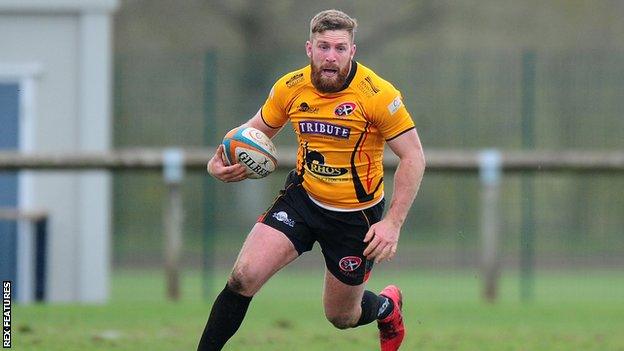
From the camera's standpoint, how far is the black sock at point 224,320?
793 cm

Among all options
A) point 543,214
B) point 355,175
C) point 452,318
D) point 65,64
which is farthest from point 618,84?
point 355,175

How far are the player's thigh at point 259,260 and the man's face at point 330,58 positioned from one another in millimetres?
846

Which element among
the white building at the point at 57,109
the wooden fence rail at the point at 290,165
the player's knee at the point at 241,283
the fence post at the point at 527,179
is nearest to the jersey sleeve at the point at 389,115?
the player's knee at the point at 241,283

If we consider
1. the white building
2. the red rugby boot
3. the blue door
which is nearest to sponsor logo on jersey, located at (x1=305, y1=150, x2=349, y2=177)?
the red rugby boot

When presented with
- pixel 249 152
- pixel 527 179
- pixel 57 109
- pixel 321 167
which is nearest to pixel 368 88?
pixel 321 167

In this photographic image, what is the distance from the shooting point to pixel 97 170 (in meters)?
13.5

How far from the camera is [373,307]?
28.8ft

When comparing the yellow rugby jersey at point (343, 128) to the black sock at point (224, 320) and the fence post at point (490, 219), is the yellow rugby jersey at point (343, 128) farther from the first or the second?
the fence post at point (490, 219)

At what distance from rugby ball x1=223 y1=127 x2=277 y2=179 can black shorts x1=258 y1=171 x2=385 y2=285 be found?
0.79 feet

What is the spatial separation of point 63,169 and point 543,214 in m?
6.10

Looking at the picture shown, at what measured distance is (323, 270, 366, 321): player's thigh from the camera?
27.4ft

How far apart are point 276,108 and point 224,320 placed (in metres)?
1.23

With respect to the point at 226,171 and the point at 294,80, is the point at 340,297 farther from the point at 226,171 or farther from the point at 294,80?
the point at 294,80

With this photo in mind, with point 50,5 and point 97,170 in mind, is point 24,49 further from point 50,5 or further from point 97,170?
point 97,170
